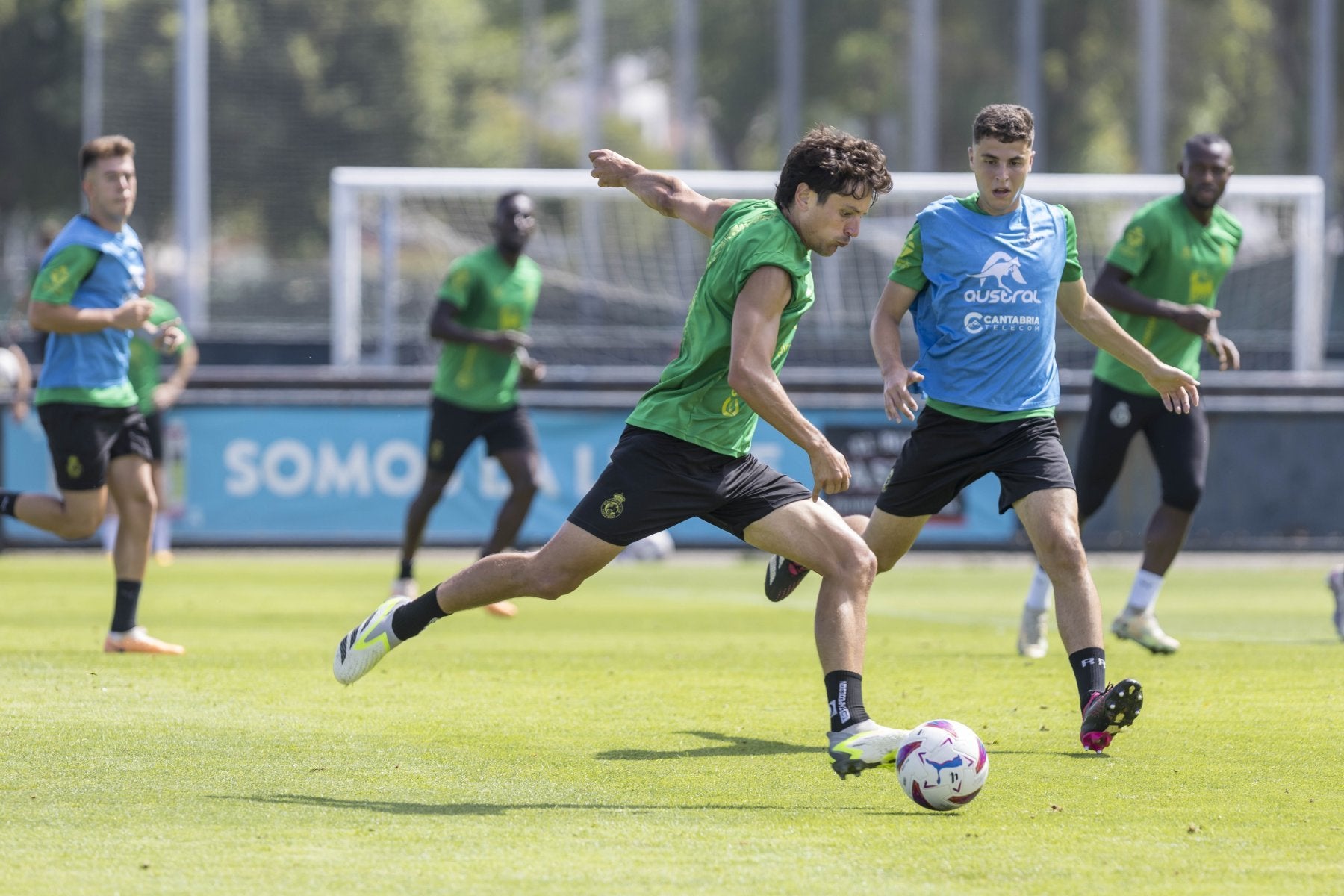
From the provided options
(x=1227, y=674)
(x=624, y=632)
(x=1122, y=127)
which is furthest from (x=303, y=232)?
(x=1227, y=674)

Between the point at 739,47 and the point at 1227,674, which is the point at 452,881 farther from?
the point at 739,47

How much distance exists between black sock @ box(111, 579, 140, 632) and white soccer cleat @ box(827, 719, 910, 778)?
15.0 ft

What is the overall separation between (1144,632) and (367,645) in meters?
4.43

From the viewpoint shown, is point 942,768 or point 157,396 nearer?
point 942,768

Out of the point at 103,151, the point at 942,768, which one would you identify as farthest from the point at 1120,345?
the point at 103,151

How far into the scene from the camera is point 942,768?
221 inches

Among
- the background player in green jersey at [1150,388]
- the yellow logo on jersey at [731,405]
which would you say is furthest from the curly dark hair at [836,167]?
the background player in green jersey at [1150,388]

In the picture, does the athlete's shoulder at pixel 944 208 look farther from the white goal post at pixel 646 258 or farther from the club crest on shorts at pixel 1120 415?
the white goal post at pixel 646 258

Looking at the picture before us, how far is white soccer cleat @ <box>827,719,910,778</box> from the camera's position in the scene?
231 inches

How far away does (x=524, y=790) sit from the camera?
599 centimetres

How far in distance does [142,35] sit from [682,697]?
33171 millimetres

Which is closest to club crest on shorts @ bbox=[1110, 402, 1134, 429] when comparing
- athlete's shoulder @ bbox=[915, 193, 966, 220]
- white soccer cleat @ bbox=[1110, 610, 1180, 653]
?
white soccer cleat @ bbox=[1110, 610, 1180, 653]

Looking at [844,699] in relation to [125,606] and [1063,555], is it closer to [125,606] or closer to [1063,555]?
[1063,555]

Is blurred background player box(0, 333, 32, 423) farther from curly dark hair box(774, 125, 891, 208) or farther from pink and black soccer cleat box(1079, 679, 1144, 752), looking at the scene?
pink and black soccer cleat box(1079, 679, 1144, 752)
